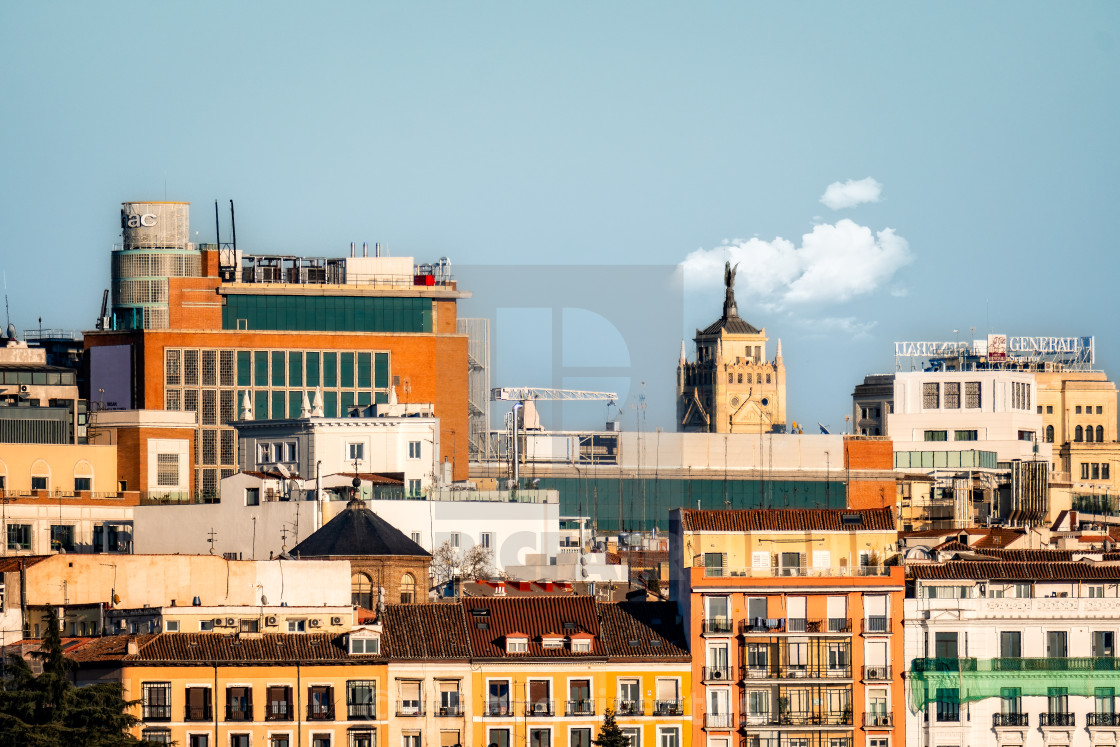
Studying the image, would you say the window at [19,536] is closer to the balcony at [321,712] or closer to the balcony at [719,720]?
the balcony at [321,712]

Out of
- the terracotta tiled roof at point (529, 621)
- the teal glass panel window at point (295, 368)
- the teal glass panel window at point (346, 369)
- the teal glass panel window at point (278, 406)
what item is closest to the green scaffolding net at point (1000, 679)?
the terracotta tiled roof at point (529, 621)

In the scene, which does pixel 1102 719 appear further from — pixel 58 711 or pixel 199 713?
pixel 58 711

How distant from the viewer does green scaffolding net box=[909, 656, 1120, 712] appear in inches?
3745

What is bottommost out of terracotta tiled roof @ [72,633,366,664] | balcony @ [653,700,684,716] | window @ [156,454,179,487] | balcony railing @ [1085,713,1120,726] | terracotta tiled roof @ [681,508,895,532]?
balcony railing @ [1085,713,1120,726]

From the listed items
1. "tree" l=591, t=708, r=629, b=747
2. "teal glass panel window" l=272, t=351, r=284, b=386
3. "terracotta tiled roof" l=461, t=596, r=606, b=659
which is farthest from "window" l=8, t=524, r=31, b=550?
"teal glass panel window" l=272, t=351, r=284, b=386

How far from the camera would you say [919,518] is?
7672 inches

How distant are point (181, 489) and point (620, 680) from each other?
6512 centimetres

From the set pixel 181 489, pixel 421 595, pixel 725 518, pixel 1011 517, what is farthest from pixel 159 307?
pixel 725 518

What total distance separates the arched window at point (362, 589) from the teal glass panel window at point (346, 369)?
8326 cm

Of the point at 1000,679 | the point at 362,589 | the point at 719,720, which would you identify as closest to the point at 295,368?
the point at 362,589

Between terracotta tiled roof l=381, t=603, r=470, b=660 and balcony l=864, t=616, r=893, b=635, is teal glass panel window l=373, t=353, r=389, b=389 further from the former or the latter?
balcony l=864, t=616, r=893, b=635

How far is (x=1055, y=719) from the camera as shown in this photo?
95.5 m

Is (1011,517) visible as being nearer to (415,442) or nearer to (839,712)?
(415,442)

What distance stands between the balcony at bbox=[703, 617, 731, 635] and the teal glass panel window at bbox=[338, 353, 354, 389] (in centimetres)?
10346
